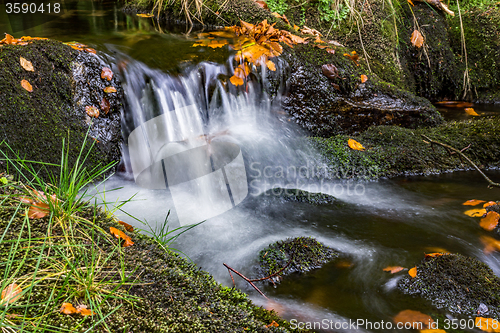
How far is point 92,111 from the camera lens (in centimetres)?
369

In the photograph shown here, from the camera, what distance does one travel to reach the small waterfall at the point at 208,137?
372cm

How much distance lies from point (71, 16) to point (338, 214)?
28.1 feet

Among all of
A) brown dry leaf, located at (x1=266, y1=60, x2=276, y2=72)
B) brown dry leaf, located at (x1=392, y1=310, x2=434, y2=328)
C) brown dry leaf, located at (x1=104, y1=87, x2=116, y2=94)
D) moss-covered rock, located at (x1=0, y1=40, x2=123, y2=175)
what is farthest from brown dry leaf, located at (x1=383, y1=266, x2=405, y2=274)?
brown dry leaf, located at (x1=104, y1=87, x2=116, y2=94)

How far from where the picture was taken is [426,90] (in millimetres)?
7055

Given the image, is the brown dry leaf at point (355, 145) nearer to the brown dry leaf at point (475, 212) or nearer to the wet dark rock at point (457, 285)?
the brown dry leaf at point (475, 212)

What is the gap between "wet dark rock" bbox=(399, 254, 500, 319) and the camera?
220 centimetres

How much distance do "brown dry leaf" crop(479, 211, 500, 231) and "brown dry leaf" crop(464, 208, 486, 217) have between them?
82 mm

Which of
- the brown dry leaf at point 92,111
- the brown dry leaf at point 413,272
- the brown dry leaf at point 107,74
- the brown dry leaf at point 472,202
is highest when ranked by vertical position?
the brown dry leaf at point 107,74

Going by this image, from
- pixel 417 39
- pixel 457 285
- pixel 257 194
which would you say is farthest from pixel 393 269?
pixel 417 39

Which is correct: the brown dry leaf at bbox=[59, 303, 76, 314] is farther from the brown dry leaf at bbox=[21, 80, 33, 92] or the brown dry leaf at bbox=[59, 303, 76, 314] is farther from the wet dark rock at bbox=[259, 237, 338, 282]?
the brown dry leaf at bbox=[21, 80, 33, 92]

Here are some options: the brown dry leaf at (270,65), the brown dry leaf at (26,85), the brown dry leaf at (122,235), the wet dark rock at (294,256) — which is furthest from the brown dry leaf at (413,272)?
the brown dry leaf at (26,85)

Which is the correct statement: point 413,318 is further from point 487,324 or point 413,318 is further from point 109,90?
point 109,90

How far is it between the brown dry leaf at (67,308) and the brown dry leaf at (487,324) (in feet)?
7.94

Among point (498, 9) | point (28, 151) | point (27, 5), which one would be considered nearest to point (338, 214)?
point (28, 151)
